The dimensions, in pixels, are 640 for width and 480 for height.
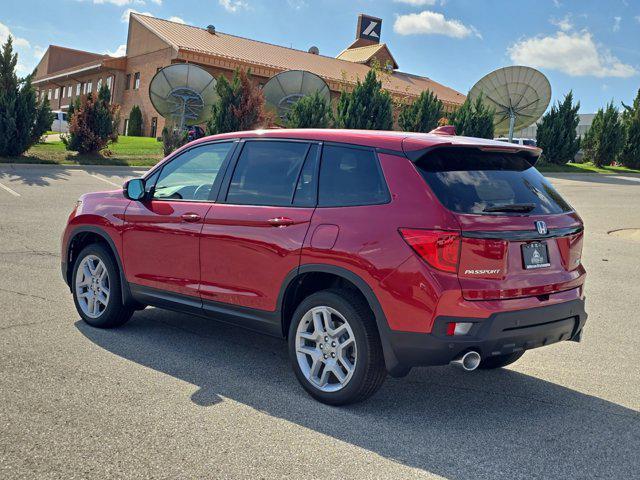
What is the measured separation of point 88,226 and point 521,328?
3.89 metres

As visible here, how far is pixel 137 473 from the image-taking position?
341 centimetres

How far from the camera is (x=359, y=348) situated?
169 inches

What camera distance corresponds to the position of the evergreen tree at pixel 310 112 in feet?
93.1

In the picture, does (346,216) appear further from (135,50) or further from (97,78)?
(97,78)

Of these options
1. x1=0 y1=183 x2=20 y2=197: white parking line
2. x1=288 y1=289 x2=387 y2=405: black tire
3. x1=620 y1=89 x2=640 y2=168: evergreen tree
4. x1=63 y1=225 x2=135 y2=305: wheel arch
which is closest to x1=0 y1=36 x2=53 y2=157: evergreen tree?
x1=0 y1=183 x2=20 y2=197: white parking line

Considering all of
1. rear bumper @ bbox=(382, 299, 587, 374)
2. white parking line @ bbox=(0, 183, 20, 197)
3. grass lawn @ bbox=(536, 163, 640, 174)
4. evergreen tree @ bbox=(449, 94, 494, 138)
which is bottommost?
white parking line @ bbox=(0, 183, 20, 197)

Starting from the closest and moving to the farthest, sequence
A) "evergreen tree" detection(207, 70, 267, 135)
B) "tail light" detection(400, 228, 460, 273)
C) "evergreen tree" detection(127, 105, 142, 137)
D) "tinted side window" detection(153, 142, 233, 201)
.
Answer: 1. "tail light" detection(400, 228, 460, 273)
2. "tinted side window" detection(153, 142, 233, 201)
3. "evergreen tree" detection(207, 70, 267, 135)
4. "evergreen tree" detection(127, 105, 142, 137)

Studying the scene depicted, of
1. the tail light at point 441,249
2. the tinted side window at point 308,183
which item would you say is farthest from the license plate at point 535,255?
the tinted side window at point 308,183

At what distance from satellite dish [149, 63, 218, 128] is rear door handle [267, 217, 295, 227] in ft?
84.1

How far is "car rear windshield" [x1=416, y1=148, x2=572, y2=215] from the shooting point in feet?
13.7

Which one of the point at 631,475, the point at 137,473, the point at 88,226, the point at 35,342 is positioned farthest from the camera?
the point at 88,226

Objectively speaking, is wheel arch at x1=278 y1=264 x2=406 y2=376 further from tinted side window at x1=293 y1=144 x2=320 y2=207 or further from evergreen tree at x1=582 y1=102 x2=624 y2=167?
evergreen tree at x1=582 y1=102 x2=624 y2=167

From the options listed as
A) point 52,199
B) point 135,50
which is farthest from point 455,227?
point 135,50

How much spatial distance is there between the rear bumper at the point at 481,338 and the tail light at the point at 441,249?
31 centimetres
